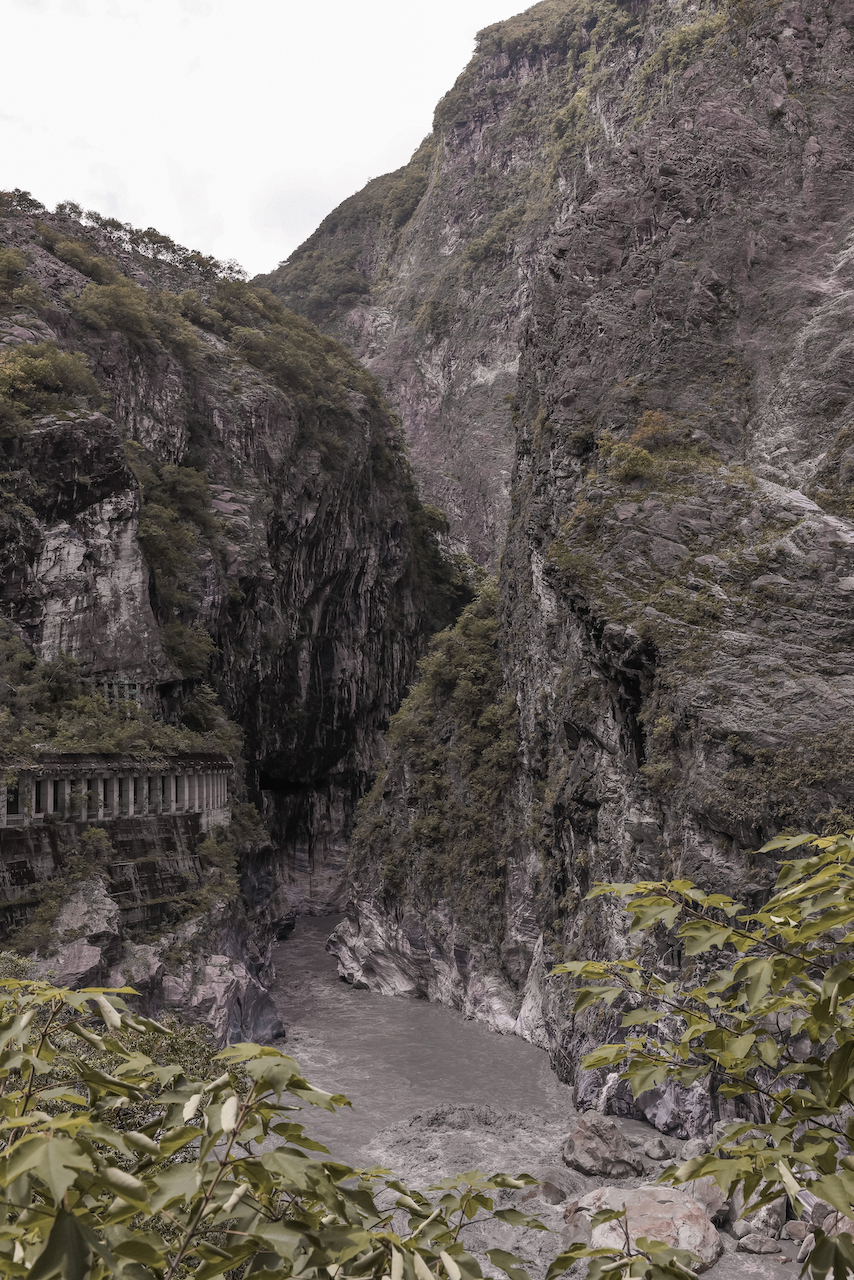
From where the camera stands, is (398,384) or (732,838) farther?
(398,384)

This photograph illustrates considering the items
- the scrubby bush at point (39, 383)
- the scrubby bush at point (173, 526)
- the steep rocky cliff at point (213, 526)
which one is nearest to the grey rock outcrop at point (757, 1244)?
the steep rocky cliff at point (213, 526)

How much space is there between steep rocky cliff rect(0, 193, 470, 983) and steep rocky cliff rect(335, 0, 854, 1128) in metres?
11.1

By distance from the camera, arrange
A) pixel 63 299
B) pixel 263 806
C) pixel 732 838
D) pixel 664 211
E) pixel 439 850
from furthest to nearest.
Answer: pixel 263 806 < pixel 63 299 < pixel 439 850 < pixel 664 211 < pixel 732 838

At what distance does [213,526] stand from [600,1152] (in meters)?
29.6

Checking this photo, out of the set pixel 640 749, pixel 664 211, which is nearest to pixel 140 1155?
pixel 640 749

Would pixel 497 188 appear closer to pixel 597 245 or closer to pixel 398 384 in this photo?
pixel 398 384

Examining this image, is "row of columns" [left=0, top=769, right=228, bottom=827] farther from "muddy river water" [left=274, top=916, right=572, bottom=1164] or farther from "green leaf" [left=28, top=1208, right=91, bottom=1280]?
"green leaf" [left=28, top=1208, right=91, bottom=1280]

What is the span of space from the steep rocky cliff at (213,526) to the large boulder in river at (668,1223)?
17987mm

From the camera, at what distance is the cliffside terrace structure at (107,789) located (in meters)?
21.5

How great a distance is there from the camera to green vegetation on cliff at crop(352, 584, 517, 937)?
28766 mm

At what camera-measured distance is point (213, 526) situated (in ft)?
123

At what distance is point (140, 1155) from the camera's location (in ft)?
7.12

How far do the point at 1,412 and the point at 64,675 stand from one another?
959 cm

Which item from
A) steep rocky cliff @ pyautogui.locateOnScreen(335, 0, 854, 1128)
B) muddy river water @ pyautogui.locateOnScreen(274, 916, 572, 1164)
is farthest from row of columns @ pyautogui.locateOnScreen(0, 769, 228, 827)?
steep rocky cliff @ pyautogui.locateOnScreen(335, 0, 854, 1128)
